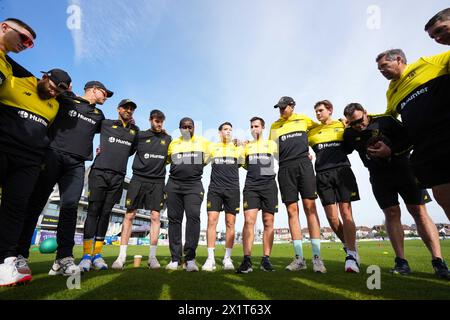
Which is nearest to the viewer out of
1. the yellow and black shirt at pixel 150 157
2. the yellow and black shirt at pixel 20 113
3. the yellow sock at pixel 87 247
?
the yellow and black shirt at pixel 20 113

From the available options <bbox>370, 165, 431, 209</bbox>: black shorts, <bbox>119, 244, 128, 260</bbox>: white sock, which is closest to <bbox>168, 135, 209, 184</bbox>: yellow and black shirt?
<bbox>119, 244, 128, 260</bbox>: white sock

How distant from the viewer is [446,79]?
277cm

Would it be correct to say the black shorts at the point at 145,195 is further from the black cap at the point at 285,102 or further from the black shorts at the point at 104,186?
the black cap at the point at 285,102

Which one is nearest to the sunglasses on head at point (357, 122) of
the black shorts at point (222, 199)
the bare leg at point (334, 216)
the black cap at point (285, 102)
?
the black cap at point (285, 102)

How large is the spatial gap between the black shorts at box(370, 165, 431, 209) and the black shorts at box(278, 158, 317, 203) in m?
1.10

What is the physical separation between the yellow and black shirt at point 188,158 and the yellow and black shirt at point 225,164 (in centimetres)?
23

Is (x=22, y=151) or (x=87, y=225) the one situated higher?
(x=22, y=151)

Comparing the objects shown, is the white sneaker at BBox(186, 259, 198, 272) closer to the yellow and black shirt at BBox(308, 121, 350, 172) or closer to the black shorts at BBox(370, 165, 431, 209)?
the yellow and black shirt at BBox(308, 121, 350, 172)

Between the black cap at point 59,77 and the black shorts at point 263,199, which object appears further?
the black shorts at point 263,199

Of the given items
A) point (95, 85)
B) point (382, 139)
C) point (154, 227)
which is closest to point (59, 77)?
point (95, 85)

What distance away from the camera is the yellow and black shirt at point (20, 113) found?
9.84 feet
